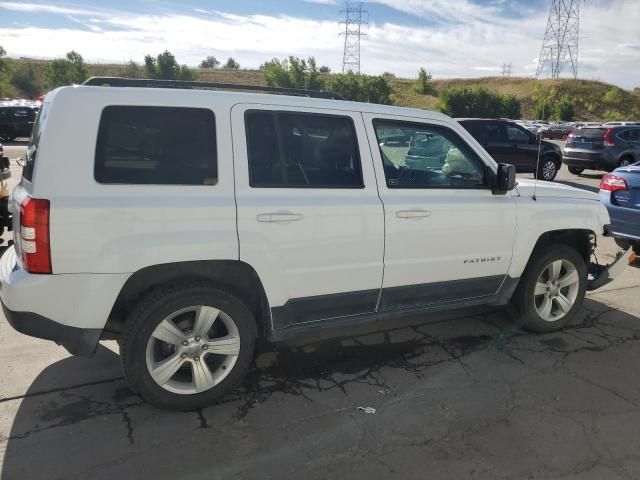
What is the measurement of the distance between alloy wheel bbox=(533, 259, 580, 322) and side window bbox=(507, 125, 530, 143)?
10128 mm

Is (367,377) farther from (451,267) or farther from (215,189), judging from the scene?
(215,189)

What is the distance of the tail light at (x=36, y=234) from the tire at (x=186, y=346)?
553 millimetres

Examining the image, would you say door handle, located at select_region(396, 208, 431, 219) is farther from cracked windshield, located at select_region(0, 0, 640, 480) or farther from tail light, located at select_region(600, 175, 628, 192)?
tail light, located at select_region(600, 175, 628, 192)

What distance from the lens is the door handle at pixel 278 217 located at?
9.75ft

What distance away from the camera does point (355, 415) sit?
3.07 m

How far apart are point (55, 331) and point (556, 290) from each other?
386cm

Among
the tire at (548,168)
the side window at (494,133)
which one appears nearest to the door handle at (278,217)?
the side window at (494,133)

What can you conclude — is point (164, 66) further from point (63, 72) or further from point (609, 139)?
point (609, 139)

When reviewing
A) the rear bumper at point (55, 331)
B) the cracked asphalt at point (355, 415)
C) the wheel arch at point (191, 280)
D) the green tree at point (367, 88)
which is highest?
the green tree at point (367, 88)

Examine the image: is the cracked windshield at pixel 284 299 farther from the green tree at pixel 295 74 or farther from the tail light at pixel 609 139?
the green tree at pixel 295 74

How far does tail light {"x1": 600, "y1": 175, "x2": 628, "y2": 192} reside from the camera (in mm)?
6316

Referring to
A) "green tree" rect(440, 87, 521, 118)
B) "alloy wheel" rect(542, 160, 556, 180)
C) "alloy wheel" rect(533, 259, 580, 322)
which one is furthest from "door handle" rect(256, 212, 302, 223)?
"green tree" rect(440, 87, 521, 118)

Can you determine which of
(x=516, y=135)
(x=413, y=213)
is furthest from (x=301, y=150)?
(x=516, y=135)

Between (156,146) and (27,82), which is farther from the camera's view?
(27,82)
